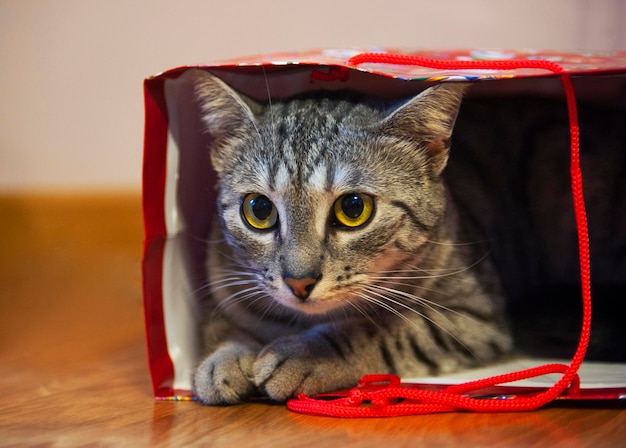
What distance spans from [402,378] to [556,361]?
0.97 ft

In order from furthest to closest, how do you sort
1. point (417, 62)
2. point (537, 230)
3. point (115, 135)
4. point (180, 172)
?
point (115, 135)
point (537, 230)
point (180, 172)
point (417, 62)

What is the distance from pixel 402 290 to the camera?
1.19 metres

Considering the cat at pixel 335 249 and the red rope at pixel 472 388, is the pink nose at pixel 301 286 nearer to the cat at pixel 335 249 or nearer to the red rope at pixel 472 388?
the cat at pixel 335 249

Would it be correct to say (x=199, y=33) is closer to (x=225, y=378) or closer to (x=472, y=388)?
(x=225, y=378)

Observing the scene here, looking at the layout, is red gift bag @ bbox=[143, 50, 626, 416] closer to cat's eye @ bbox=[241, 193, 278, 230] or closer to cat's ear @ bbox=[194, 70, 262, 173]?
cat's ear @ bbox=[194, 70, 262, 173]

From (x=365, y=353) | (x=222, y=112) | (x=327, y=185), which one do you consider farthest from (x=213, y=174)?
(x=365, y=353)

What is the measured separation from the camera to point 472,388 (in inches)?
40.9

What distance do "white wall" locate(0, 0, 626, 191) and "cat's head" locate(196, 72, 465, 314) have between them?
76cm

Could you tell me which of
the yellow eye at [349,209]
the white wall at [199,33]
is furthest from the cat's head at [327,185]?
the white wall at [199,33]

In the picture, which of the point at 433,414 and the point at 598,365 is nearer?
the point at 433,414

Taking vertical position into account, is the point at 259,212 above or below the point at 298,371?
above

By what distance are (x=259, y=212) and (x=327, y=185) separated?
5.6 inches

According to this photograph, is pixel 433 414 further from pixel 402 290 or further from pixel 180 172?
pixel 180 172

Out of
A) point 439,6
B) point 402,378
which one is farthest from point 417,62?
point 439,6
